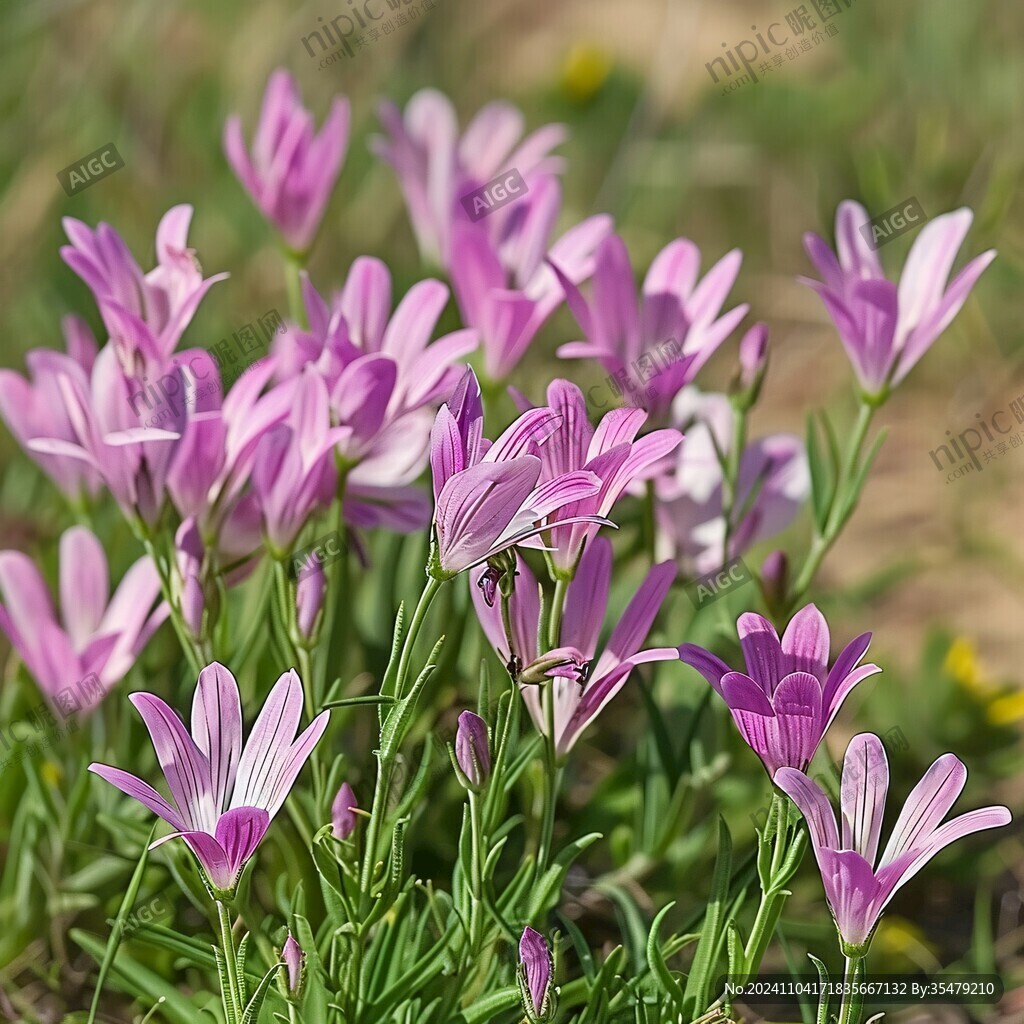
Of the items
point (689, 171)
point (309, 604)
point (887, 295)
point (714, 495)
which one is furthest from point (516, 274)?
point (689, 171)

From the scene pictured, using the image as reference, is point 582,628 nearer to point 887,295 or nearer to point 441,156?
point 887,295

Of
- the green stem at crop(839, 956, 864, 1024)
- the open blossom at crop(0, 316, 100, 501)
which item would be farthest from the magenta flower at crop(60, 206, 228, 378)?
Result: the green stem at crop(839, 956, 864, 1024)

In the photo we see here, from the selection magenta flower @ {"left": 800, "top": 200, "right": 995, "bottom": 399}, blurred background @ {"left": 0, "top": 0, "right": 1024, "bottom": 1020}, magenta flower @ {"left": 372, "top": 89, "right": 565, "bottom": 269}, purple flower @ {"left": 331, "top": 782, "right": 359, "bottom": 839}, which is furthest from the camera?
blurred background @ {"left": 0, "top": 0, "right": 1024, "bottom": 1020}

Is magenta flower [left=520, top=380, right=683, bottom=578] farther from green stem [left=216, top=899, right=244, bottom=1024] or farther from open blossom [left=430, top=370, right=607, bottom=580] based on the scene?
green stem [left=216, top=899, right=244, bottom=1024]

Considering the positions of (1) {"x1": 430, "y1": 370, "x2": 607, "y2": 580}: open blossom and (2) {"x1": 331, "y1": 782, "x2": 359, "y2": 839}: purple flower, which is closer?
(1) {"x1": 430, "y1": 370, "x2": 607, "y2": 580}: open blossom

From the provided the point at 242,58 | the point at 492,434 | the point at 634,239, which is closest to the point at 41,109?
the point at 242,58

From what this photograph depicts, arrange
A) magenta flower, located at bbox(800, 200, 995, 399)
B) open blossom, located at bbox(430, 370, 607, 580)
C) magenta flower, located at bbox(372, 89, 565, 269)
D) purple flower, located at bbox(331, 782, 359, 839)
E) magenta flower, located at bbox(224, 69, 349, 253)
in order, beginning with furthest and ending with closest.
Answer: magenta flower, located at bbox(372, 89, 565, 269)
magenta flower, located at bbox(224, 69, 349, 253)
magenta flower, located at bbox(800, 200, 995, 399)
purple flower, located at bbox(331, 782, 359, 839)
open blossom, located at bbox(430, 370, 607, 580)
